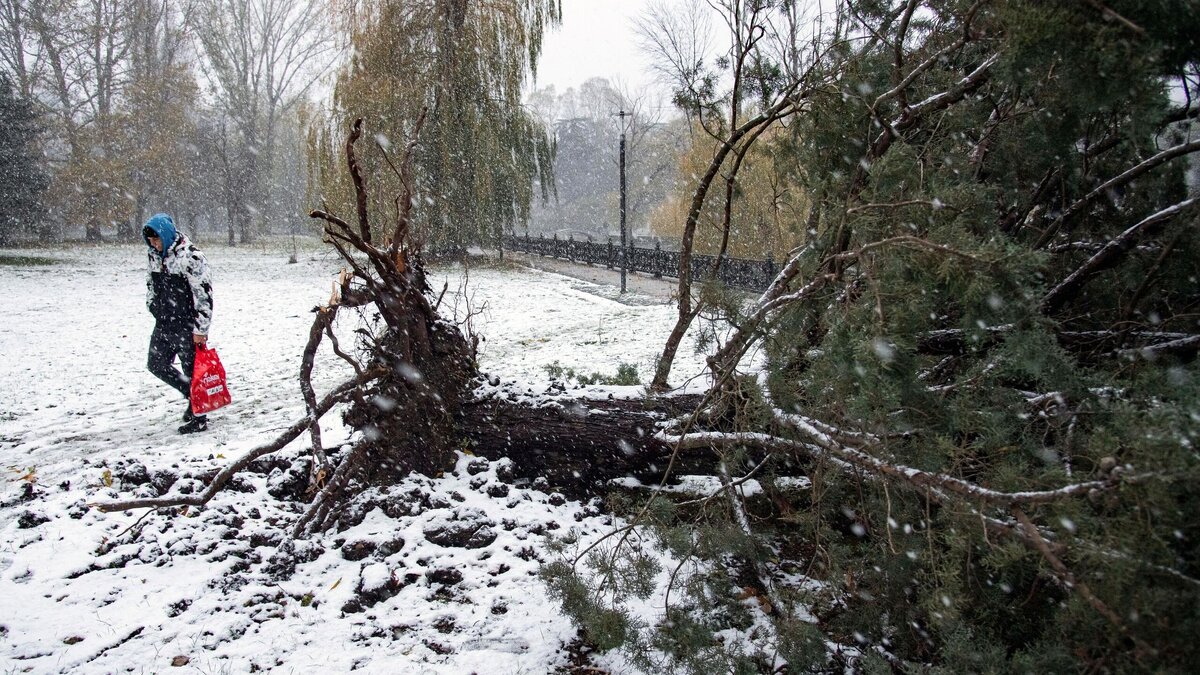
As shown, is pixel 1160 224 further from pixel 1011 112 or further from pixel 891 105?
pixel 891 105

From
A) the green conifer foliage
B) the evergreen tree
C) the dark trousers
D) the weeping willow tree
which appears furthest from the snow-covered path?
the evergreen tree

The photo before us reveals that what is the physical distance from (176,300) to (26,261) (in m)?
17.2

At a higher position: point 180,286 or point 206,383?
point 180,286

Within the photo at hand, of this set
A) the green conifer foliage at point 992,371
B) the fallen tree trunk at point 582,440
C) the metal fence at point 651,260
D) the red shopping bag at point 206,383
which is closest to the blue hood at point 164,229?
the red shopping bag at point 206,383

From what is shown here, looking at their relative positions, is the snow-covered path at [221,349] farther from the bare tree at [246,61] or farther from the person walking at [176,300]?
the bare tree at [246,61]

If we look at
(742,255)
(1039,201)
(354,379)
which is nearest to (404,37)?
(742,255)

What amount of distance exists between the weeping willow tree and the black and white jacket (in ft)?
26.5

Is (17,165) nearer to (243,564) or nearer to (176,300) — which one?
(176,300)

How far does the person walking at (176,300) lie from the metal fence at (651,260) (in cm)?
454

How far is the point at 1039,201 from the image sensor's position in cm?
273

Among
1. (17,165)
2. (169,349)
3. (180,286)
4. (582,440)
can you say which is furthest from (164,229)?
(17,165)

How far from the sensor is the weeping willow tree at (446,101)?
13094mm

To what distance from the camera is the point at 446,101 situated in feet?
45.2

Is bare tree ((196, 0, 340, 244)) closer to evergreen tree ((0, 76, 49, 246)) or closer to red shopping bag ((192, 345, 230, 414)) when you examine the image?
evergreen tree ((0, 76, 49, 246))
